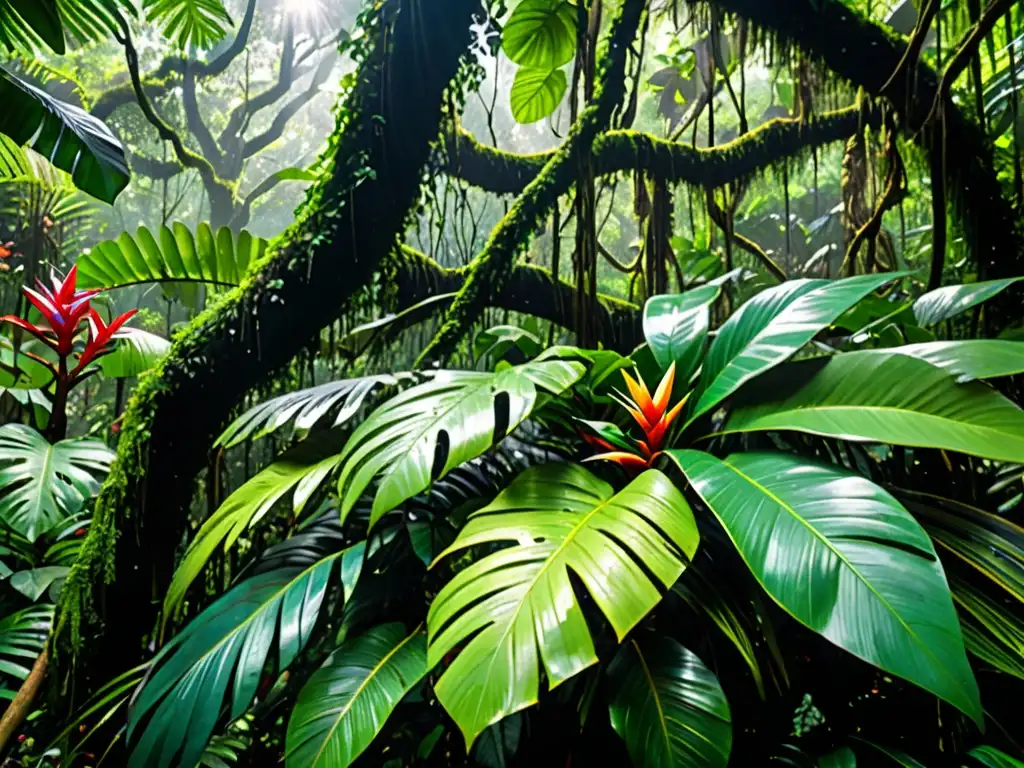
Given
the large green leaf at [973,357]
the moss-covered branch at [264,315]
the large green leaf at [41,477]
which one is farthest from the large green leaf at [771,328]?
the large green leaf at [41,477]

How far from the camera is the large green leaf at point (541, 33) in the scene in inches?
81.0

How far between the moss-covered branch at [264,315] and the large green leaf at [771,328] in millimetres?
988

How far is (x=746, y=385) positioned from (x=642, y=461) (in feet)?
0.92

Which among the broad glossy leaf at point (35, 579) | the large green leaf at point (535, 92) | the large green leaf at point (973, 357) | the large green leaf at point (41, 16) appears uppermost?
the large green leaf at point (535, 92)

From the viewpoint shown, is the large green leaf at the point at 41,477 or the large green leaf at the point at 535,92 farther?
the large green leaf at the point at 535,92

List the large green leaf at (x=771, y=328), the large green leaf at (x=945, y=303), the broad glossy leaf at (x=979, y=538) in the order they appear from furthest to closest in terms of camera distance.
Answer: the large green leaf at (x=945, y=303)
the large green leaf at (x=771, y=328)
the broad glossy leaf at (x=979, y=538)

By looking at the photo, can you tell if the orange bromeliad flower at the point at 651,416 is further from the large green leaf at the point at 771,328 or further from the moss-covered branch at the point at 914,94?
the moss-covered branch at the point at 914,94

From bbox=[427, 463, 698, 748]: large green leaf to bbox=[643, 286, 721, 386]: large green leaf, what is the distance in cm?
39

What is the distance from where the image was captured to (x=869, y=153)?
114 inches

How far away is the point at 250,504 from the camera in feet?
4.36

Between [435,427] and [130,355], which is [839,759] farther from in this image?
[130,355]

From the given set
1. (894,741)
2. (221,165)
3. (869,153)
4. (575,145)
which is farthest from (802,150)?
(221,165)

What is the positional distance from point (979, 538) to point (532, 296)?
2.01m

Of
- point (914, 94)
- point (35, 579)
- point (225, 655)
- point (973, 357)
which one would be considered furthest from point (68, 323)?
point (914, 94)
